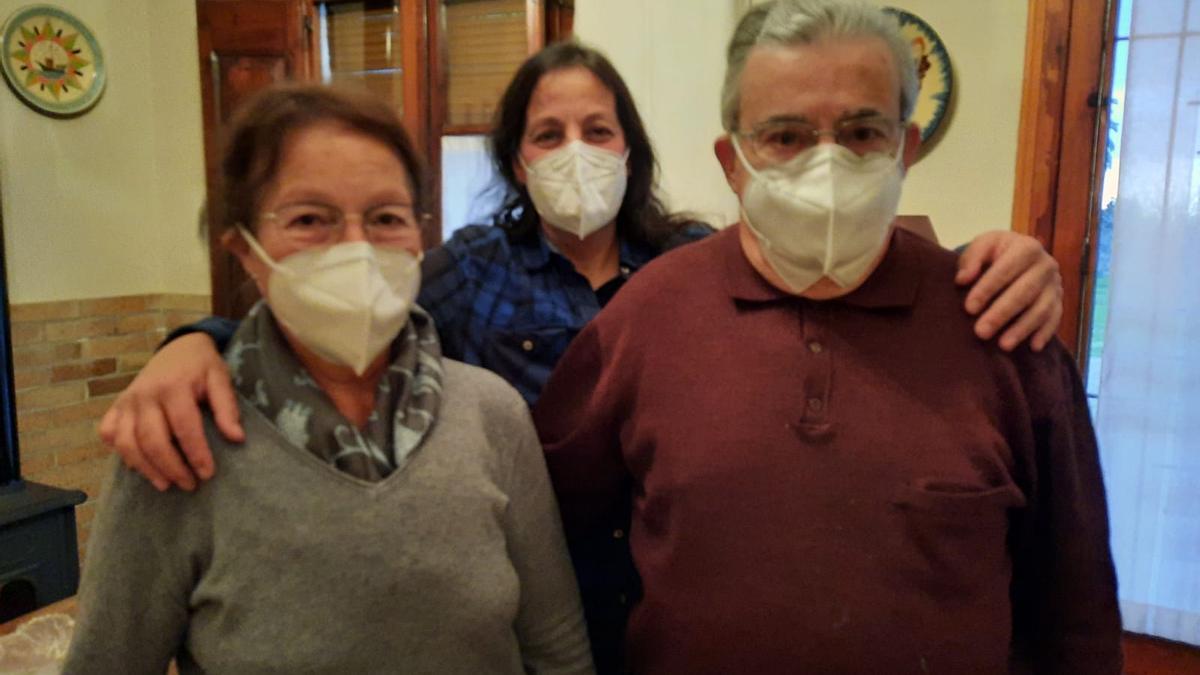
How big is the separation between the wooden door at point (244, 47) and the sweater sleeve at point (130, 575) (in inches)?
93.1

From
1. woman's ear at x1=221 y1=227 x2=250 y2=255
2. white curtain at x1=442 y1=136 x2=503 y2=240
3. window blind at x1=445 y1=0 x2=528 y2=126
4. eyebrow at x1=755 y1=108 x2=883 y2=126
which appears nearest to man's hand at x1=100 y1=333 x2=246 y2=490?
woman's ear at x1=221 y1=227 x2=250 y2=255

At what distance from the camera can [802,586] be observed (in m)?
0.91

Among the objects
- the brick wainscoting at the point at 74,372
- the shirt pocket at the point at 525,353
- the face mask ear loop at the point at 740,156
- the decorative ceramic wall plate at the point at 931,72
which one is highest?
the decorative ceramic wall plate at the point at 931,72

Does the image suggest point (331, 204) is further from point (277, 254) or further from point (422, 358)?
point (422, 358)

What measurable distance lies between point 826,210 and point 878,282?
0.12 m

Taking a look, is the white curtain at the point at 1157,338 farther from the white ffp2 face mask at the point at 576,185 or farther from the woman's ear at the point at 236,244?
the woman's ear at the point at 236,244

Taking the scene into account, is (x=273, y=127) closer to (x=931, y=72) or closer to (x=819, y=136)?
(x=819, y=136)

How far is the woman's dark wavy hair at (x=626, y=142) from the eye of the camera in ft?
4.73

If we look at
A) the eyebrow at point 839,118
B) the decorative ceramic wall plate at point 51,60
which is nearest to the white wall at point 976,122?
the eyebrow at point 839,118

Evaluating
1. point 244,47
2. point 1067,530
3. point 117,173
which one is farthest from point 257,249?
point 117,173

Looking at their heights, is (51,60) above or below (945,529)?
above

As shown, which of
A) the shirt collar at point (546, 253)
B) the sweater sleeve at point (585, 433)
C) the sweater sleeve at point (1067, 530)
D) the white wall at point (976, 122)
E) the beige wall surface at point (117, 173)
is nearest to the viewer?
the sweater sleeve at point (1067, 530)

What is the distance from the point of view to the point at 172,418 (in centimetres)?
87

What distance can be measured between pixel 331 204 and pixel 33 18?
2.90 meters
